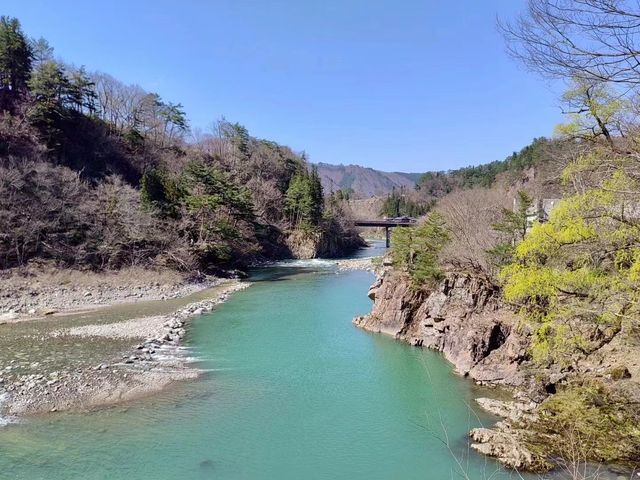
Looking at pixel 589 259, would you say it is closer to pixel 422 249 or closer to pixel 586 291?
pixel 586 291

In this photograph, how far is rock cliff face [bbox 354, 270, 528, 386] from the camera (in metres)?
13.5

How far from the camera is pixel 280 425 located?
33.6 ft

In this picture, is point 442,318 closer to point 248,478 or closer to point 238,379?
point 238,379

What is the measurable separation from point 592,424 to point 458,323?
6.95 meters

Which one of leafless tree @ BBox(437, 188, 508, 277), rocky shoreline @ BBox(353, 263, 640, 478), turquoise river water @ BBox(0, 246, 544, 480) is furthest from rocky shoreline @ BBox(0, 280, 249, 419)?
leafless tree @ BBox(437, 188, 508, 277)

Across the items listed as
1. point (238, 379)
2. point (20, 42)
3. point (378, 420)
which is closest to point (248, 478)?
point (378, 420)

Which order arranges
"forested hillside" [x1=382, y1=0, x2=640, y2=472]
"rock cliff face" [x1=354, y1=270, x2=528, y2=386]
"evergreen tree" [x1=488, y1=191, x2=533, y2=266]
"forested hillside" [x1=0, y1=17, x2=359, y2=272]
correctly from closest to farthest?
1. "forested hillside" [x1=382, y1=0, x2=640, y2=472]
2. "rock cliff face" [x1=354, y1=270, x2=528, y2=386]
3. "evergreen tree" [x1=488, y1=191, x2=533, y2=266]
4. "forested hillside" [x1=0, y1=17, x2=359, y2=272]

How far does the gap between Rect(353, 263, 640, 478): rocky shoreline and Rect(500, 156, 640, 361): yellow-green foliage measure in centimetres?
210

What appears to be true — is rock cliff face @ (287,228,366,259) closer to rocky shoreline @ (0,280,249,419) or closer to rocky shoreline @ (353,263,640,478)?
rocky shoreline @ (353,263,640,478)

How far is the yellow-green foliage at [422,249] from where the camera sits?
59.7 ft

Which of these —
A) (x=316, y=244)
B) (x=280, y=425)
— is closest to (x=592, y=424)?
(x=280, y=425)

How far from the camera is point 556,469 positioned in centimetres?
830

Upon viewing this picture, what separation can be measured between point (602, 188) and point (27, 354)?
53.6 feet

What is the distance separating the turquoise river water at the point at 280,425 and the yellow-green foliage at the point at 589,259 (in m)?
2.89
